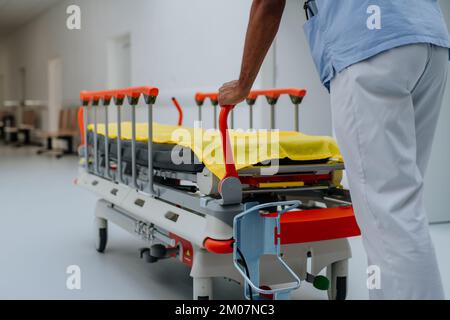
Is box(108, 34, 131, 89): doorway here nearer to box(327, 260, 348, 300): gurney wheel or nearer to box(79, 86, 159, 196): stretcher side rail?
box(79, 86, 159, 196): stretcher side rail

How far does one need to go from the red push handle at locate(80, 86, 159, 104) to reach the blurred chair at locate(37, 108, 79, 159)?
7.30 m

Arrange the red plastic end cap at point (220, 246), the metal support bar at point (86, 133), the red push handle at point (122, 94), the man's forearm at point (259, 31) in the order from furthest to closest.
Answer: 1. the metal support bar at point (86, 133)
2. the red push handle at point (122, 94)
3. the red plastic end cap at point (220, 246)
4. the man's forearm at point (259, 31)

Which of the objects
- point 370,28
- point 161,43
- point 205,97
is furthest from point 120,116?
point 161,43

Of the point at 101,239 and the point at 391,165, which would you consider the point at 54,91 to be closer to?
the point at 101,239

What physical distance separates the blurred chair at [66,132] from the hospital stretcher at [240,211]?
25.8 ft

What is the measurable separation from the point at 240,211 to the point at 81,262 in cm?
147

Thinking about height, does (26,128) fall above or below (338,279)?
above

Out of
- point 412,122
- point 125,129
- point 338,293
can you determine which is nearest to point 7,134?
point 125,129

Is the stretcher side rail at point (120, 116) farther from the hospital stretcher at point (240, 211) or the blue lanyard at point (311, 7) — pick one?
the blue lanyard at point (311, 7)

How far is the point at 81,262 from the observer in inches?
119

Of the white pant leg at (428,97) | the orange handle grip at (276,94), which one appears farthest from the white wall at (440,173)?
the white pant leg at (428,97)

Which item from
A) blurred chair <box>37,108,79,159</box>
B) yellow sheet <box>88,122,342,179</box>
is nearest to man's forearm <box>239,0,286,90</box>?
yellow sheet <box>88,122,342,179</box>

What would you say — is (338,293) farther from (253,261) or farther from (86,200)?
(86,200)

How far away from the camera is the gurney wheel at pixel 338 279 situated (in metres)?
2.34
